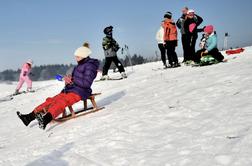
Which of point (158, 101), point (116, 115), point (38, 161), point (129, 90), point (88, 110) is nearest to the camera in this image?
point (38, 161)

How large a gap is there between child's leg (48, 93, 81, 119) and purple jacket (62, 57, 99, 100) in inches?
6.1

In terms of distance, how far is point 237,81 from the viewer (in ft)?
24.0

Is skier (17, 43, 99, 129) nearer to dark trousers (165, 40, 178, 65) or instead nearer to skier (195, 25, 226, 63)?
skier (195, 25, 226, 63)

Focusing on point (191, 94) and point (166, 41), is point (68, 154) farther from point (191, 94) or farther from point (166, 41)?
point (166, 41)

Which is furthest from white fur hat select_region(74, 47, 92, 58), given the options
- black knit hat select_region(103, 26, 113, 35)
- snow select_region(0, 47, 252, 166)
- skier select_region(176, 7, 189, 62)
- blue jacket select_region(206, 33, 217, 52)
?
A: skier select_region(176, 7, 189, 62)

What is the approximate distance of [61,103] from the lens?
23.4 ft

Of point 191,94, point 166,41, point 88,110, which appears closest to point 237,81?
point 191,94

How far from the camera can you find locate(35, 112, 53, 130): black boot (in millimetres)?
6631

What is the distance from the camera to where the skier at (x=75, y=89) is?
711cm

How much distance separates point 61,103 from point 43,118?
0.60 m

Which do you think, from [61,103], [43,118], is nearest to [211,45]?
[61,103]

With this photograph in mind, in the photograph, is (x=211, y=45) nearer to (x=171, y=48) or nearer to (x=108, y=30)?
(x=171, y=48)

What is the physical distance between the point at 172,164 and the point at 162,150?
48 centimetres

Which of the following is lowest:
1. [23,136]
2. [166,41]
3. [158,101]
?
[23,136]
